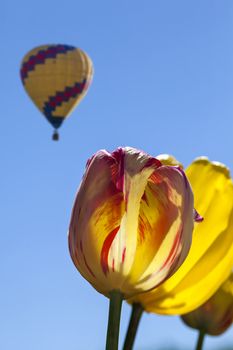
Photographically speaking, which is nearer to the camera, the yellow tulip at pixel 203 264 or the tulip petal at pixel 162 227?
the tulip petal at pixel 162 227

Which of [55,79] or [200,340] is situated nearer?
[200,340]

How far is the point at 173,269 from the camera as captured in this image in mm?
918

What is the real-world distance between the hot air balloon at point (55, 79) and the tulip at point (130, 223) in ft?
67.0

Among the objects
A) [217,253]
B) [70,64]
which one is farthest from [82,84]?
[217,253]

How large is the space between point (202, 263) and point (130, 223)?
233 mm

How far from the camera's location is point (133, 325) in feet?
3.94

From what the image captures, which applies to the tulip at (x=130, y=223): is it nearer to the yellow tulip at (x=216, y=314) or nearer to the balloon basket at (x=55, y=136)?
the yellow tulip at (x=216, y=314)

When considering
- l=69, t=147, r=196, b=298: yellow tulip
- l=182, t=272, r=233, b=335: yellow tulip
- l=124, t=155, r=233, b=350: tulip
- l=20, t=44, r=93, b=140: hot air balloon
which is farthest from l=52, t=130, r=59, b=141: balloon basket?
l=69, t=147, r=196, b=298: yellow tulip

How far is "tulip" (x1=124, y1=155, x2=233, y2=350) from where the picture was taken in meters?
1.15


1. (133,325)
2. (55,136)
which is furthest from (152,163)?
(55,136)

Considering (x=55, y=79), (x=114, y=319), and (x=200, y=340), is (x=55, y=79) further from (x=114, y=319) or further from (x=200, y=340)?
(x=114, y=319)

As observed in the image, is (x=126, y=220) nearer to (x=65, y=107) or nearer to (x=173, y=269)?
(x=173, y=269)

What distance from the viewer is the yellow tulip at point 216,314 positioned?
1.36 meters

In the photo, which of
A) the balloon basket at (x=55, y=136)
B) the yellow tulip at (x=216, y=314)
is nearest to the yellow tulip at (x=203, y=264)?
the yellow tulip at (x=216, y=314)
